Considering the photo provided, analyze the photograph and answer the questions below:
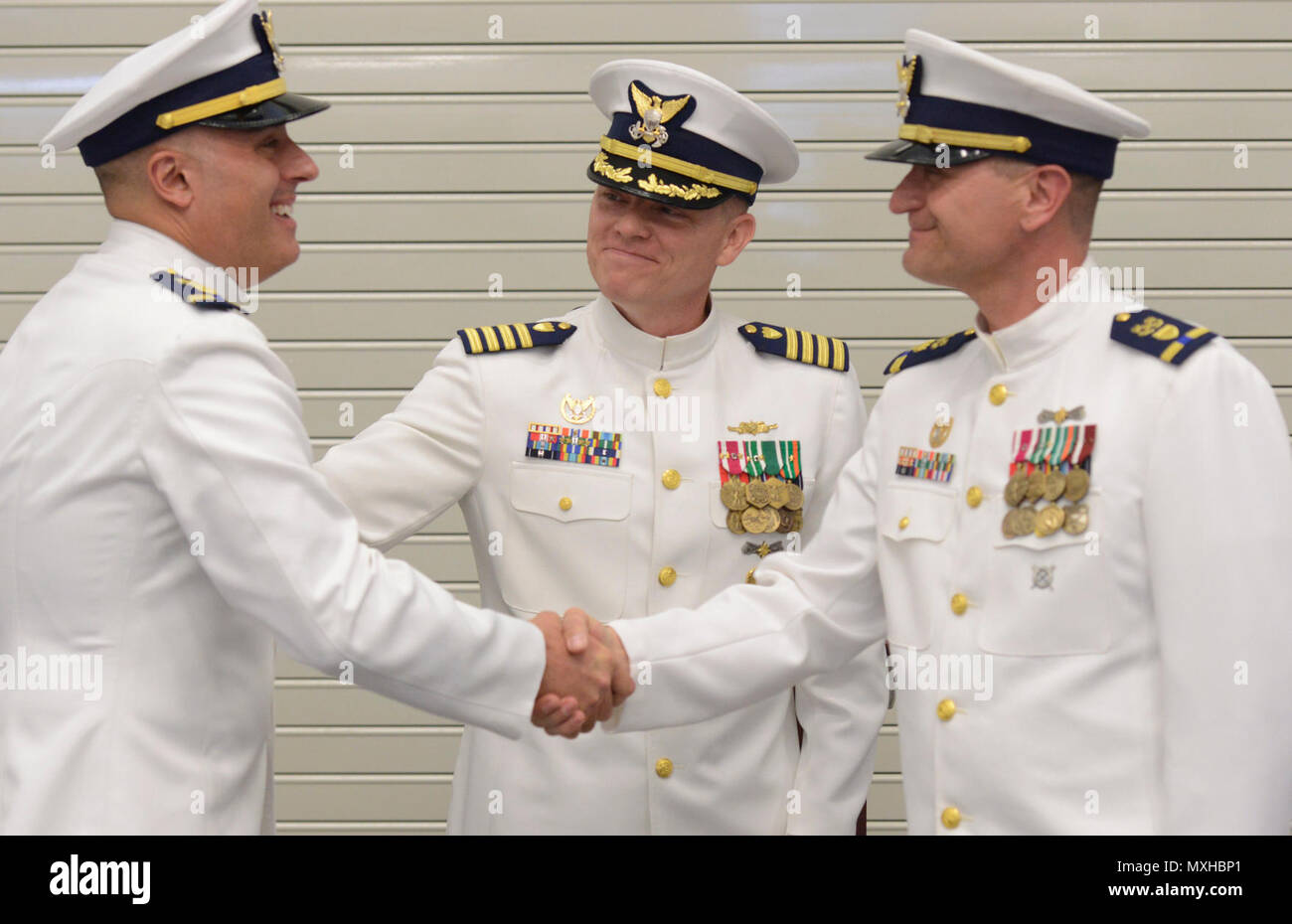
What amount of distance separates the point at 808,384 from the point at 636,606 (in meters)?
0.64

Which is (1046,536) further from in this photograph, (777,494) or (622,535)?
(622,535)

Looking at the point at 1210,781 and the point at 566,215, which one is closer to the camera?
the point at 1210,781

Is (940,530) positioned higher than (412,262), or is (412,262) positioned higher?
(412,262)

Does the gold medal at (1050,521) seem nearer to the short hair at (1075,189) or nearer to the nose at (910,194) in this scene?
the short hair at (1075,189)

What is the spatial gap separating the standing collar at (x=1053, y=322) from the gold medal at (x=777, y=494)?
26.2 inches

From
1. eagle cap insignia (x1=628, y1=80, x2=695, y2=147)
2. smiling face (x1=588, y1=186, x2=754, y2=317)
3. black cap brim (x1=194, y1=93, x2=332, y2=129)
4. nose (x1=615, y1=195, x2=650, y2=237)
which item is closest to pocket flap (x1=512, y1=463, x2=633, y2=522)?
smiling face (x1=588, y1=186, x2=754, y2=317)

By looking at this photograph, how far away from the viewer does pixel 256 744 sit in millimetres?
2406

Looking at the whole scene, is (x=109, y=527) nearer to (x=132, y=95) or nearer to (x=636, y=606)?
(x=132, y=95)

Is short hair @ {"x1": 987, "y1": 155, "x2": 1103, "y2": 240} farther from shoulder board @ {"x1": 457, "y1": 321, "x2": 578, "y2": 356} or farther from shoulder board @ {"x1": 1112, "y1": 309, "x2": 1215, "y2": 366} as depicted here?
shoulder board @ {"x1": 457, "y1": 321, "x2": 578, "y2": 356}

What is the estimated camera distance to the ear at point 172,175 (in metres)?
2.38

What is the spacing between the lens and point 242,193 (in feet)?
8.11

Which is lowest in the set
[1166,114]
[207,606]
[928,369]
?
[207,606]

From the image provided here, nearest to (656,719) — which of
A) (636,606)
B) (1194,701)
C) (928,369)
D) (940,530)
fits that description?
(636,606)

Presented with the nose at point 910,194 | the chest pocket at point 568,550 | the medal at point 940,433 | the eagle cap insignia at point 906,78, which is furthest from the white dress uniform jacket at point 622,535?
the eagle cap insignia at point 906,78
